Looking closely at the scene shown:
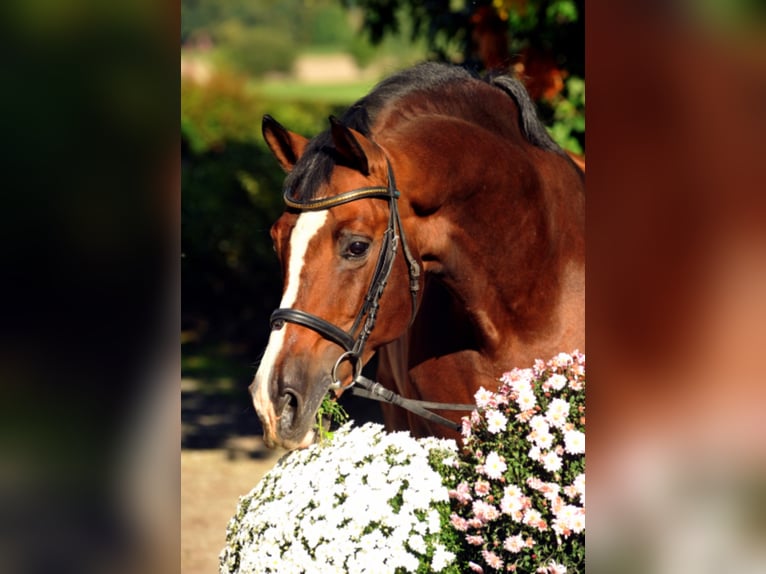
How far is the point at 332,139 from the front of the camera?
8.28ft

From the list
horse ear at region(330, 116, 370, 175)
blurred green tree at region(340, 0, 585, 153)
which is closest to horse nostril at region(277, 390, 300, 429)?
horse ear at region(330, 116, 370, 175)

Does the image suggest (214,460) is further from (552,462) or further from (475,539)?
(552,462)

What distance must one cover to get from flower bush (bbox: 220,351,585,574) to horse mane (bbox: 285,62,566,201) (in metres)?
0.74

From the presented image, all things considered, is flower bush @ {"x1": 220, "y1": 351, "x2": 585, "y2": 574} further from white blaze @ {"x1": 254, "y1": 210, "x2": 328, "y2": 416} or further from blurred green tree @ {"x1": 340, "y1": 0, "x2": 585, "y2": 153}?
blurred green tree @ {"x1": 340, "y1": 0, "x2": 585, "y2": 153}

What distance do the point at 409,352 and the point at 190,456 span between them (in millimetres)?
4182

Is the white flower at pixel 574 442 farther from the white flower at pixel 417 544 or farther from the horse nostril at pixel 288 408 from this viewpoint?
the horse nostril at pixel 288 408

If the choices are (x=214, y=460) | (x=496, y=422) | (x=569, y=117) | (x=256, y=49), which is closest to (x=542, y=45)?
(x=569, y=117)

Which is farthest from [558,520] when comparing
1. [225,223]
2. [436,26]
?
[225,223]

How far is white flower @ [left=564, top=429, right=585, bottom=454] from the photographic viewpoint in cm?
224

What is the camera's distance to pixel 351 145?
8.04ft

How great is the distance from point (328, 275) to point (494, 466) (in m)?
0.64
